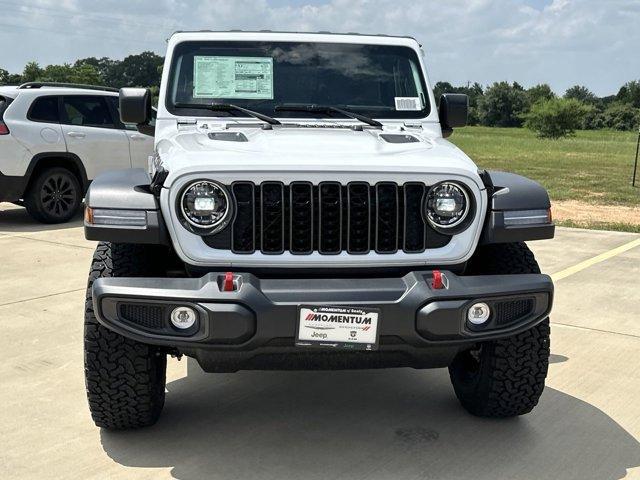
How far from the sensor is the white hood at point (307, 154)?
323 cm

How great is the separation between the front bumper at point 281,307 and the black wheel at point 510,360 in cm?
35

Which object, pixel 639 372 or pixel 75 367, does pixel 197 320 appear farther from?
pixel 639 372

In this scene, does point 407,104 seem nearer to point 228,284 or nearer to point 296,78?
point 296,78

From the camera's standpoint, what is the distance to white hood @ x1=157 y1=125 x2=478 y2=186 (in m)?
3.23

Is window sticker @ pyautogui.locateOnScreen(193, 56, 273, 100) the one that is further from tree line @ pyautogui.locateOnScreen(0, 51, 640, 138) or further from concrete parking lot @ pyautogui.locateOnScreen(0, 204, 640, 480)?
tree line @ pyautogui.locateOnScreen(0, 51, 640, 138)

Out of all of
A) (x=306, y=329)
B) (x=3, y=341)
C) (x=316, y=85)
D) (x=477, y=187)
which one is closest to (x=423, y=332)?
(x=306, y=329)

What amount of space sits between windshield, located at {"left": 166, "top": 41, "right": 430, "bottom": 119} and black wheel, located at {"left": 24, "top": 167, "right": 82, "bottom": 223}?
5810mm

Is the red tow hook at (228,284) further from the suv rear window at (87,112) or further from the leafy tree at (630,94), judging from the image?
the leafy tree at (630,94)

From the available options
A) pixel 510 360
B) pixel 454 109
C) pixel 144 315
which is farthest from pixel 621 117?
pixel 144 315

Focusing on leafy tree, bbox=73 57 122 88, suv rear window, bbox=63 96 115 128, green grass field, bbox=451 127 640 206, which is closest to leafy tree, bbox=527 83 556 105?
leafy tree, bbox=73 57 122 88

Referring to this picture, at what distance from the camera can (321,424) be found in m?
3.85

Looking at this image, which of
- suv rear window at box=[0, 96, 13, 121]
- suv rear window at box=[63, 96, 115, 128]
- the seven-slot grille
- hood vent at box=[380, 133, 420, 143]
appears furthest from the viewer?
suv rear window at box=[63, 96, 115, 128]

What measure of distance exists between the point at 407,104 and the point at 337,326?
1.95 metres

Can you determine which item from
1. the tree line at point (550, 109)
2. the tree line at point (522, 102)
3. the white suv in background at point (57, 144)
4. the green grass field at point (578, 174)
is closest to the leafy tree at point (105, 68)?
the tree line at point (522, 102)
